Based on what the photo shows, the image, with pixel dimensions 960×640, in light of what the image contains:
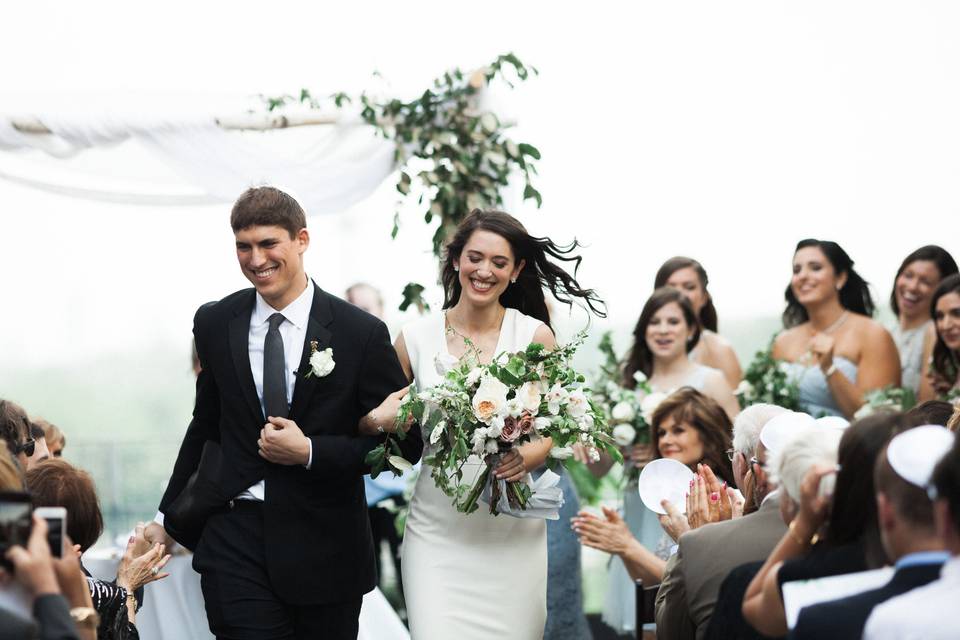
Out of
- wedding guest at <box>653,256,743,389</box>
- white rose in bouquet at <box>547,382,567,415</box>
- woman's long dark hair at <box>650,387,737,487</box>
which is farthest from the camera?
wedding guest at <box>653,256,743,389</box>

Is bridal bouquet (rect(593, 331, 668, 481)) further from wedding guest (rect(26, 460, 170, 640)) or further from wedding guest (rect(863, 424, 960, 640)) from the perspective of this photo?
wedding guest (rect(863, 424, 960, 640))

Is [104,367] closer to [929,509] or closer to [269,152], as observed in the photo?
[269,152]

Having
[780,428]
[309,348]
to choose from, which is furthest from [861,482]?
[309,348]

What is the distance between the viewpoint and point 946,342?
20.0 feet

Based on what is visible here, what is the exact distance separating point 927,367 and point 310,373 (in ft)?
13.0

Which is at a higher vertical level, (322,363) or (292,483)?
(322,363)

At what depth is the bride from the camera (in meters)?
4.79

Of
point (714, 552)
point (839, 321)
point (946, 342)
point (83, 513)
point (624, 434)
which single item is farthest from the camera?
point (839, 321)

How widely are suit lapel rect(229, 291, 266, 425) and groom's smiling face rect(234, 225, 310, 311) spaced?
13 centimetres

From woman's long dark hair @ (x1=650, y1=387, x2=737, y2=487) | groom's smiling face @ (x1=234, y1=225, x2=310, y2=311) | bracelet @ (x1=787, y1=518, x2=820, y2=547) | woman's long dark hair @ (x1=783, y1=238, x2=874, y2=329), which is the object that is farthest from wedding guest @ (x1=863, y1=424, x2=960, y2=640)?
woman's long dark hair @ (x1=783, y1=238, x2=874, y2=329)

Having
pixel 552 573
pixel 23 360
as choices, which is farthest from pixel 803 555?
pixel 23 360

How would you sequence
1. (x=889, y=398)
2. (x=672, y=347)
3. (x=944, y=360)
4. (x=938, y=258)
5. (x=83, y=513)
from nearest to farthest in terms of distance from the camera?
(x=83, y=513) < (x=944, y=360) < (x=889, y=398) < (x=672, y=347) < (x=938, y=258)

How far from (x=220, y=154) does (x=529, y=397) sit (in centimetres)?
311

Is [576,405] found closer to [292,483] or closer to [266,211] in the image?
[292,483]
